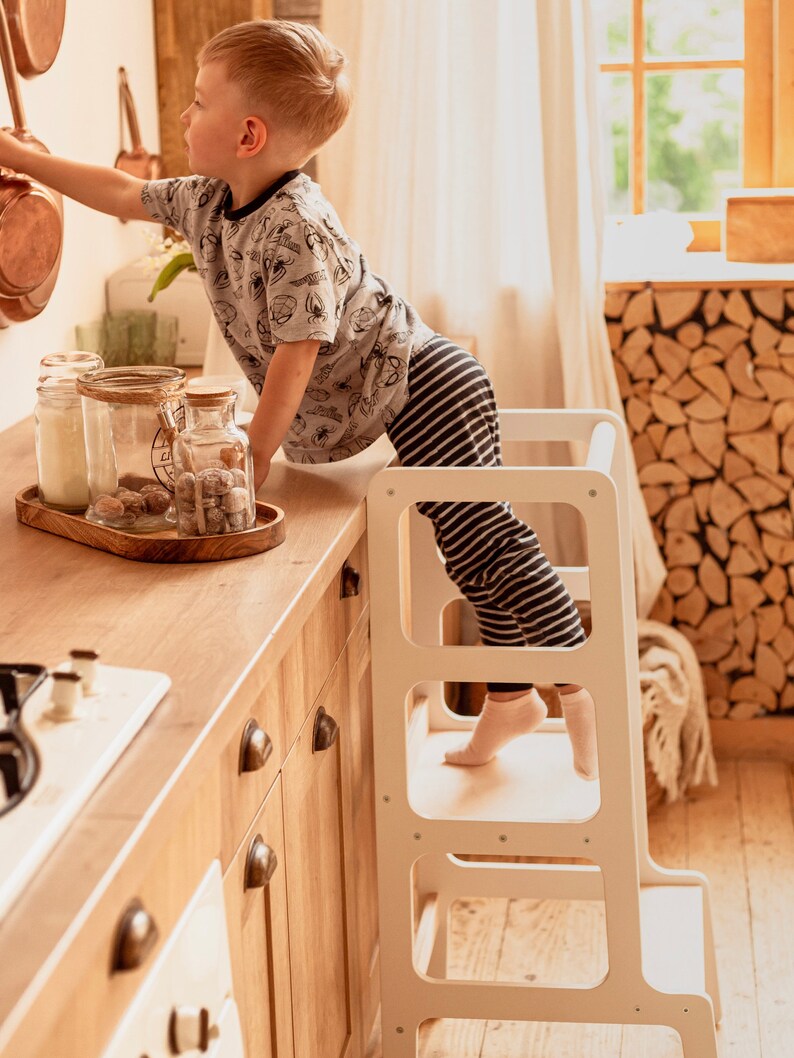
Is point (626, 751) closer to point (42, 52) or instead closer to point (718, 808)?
point (718, 808)

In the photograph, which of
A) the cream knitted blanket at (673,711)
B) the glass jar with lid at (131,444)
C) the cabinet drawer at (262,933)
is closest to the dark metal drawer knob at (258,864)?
A: the cabinet drawer at (262,933)

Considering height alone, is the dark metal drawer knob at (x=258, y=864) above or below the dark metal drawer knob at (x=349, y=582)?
below

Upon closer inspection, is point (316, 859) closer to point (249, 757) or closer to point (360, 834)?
point (360, 834)

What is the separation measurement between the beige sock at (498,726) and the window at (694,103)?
1.46 metres

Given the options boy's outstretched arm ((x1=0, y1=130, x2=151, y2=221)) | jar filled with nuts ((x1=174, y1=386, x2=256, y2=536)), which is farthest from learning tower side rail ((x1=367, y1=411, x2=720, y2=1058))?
boy's outstretched arm ((x1=0, y1=130, x2=151, y2=221))

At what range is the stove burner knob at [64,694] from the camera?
922 millimetres

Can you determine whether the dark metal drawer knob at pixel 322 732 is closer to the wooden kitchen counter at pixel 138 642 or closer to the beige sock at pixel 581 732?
the wooden kitchen counter at pixel 138 642

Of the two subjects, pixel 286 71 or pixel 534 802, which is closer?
pixel 286 71

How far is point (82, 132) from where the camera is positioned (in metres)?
2.30

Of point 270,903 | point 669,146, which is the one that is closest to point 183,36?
point 669,146

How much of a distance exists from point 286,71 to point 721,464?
1495mm

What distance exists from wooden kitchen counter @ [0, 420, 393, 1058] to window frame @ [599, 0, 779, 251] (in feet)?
4.86

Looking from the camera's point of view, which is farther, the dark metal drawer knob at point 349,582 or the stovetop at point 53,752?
the dark metal drawer knob at point 349,582

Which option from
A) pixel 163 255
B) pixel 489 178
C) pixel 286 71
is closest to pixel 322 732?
pixel 286 71
